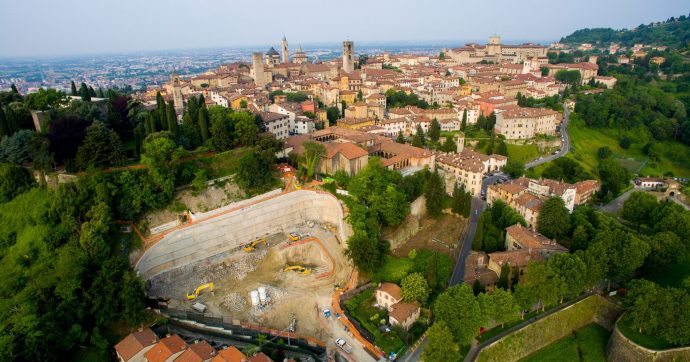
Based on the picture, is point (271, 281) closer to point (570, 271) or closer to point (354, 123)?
point (570, 271)

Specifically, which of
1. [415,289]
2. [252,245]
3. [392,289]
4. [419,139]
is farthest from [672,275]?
[252,245]

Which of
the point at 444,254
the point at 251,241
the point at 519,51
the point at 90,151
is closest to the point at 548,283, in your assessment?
the point at 444,254

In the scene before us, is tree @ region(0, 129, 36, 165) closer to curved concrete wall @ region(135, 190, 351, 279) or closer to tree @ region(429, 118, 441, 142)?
curved concrete wall @ region(135, 190, 351, 279)

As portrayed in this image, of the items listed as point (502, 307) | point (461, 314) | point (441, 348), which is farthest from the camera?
point (502, 307)

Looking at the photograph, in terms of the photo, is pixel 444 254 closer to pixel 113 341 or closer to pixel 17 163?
pixel 113 341

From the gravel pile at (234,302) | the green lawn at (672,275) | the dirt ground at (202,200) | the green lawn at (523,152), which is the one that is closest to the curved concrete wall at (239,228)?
the dirt ground at (202,200)

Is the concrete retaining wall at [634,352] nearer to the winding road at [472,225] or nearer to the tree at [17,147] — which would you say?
the winding road at [472,225]

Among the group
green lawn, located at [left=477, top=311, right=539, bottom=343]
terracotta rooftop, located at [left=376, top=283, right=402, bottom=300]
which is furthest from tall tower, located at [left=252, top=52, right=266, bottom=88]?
green lawn, located at [left=477, top=311, right=539, bottom=343]
